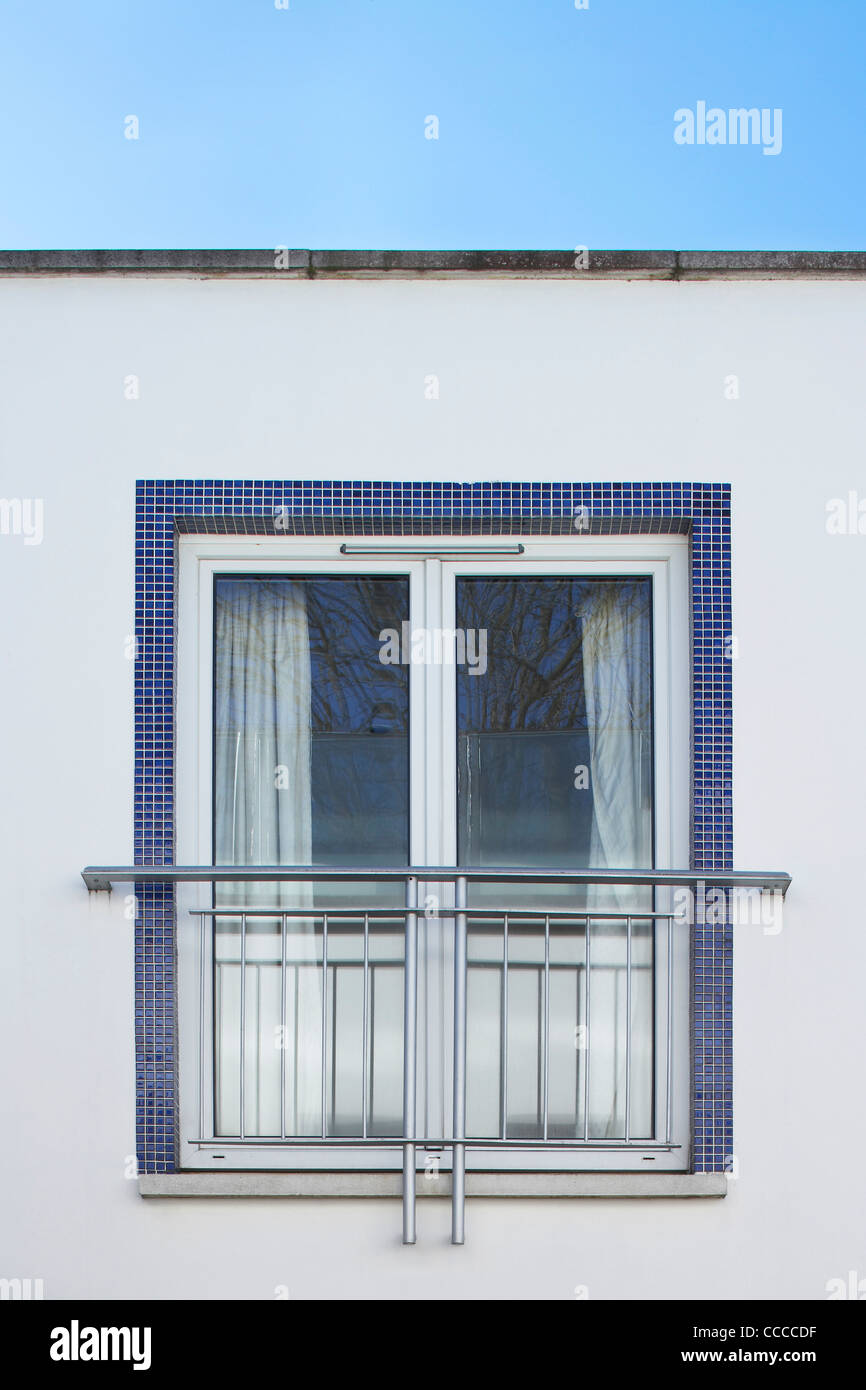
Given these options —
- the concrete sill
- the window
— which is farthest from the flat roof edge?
the concrete sill

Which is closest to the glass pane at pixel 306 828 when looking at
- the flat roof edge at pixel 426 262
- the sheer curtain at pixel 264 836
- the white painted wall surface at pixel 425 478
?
the sheer curtain at pixel 264 836

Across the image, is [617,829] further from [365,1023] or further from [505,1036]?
[365,1023]

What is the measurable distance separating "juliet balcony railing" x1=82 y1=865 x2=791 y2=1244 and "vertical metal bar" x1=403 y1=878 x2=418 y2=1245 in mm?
184

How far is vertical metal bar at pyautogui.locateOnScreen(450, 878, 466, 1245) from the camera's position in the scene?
3.28 meters

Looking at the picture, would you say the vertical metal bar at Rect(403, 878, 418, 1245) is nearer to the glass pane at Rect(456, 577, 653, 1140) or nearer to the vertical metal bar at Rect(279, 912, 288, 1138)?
the glass pane at Rect(456, 577, 653, 1140)

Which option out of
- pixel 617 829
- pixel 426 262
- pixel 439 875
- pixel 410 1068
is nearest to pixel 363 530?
pixel 426 262

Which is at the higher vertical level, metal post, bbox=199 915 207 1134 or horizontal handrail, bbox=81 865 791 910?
horizontal handrail, bbox=81 865 791 910

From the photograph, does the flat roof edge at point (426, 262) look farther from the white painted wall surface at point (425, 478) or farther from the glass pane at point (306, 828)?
the glass pane at point (306, 828)

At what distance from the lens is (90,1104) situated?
3498 mm

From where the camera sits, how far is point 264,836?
362cm

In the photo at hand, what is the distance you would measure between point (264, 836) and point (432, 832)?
20.4 inches

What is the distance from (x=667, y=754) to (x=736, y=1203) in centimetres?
133

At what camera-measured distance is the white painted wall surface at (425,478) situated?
345cm

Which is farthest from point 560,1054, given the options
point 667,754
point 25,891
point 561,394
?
point 561,394
